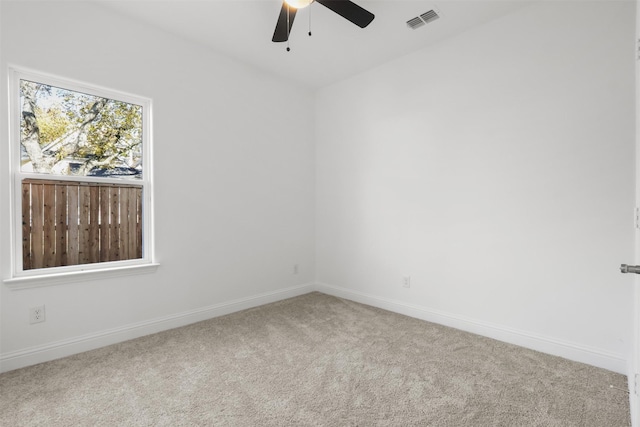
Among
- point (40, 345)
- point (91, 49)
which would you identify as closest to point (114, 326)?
point (40, 345)

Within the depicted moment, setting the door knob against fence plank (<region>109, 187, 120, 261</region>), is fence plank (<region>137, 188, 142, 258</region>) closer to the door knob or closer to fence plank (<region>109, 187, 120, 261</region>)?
fence plank (<region>109, 187, 120, 261</region>)

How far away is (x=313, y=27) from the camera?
2781 millimetres

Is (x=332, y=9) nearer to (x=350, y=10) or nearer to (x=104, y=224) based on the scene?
(x=350, y=10)

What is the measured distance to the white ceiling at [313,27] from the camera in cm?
249

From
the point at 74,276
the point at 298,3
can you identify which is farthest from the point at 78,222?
the point at 298,3

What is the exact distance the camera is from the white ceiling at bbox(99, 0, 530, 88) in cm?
249

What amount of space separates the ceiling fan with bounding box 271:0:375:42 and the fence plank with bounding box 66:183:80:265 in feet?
6.55

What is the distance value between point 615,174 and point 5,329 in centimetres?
425

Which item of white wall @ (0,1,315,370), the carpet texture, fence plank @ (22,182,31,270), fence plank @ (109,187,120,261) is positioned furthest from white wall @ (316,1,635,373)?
fence plank @ (22,182,31,270)

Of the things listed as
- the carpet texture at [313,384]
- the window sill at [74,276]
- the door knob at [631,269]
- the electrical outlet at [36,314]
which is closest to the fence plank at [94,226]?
the window sill at [74,276]

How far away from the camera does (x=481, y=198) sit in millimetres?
2758

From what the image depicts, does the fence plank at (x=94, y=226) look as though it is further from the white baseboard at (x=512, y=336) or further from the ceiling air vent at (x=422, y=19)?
the ceiling air vent at (x=422, y=19)

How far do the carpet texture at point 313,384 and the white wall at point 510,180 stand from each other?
1.18 feet

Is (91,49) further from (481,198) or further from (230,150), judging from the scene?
(481,198)
